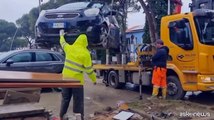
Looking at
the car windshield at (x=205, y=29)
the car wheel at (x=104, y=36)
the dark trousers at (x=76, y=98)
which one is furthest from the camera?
the car wheel at (x=104, y=36)

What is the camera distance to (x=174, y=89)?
A: 920 centimetres

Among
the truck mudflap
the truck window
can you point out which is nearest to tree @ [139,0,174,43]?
the truck window

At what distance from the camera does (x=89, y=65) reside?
6.46 m

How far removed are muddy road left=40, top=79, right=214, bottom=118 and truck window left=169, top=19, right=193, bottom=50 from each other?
174 cm

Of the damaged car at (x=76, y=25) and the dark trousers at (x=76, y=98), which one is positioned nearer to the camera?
the dark trousers at (x=76, y=98)

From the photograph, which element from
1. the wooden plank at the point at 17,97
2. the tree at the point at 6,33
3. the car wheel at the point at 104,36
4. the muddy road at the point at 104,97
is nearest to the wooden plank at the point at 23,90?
the wooden plank at the point at 17,97

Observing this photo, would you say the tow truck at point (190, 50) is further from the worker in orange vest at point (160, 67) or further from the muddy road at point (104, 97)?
the muddy road at point (104, 97)

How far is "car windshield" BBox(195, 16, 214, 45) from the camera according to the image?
8.56m

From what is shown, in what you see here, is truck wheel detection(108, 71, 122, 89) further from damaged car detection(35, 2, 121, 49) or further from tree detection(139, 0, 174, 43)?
tree detection(139, 0, 174, 43)

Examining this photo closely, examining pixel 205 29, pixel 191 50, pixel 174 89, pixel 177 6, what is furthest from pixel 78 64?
pixel 177 6

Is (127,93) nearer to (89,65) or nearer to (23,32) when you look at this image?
(89,65)

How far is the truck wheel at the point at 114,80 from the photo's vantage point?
1219 cm

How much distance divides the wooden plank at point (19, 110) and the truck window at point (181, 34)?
5.92 metres

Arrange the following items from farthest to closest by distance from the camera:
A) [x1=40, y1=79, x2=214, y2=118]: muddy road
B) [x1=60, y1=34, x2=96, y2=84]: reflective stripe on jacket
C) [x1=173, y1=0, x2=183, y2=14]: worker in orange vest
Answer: [x1=173, y1=0, x2=183, y2=14]: worker in orange vest < [x1=40, y1=79, x2=214, y2=118]: muddy road < [x1=60, y1=34, x2=96, y2=84]: reflective stripe on jacket
